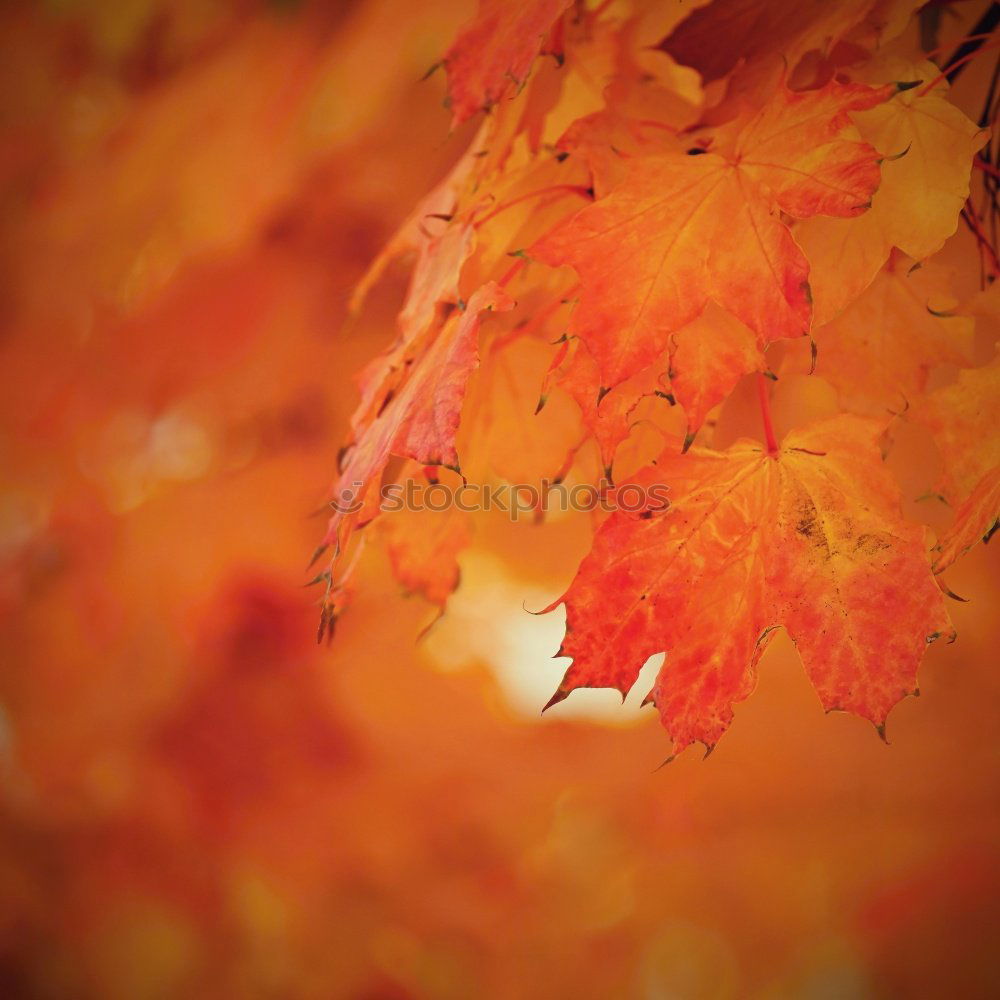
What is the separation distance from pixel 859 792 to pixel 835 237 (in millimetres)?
584

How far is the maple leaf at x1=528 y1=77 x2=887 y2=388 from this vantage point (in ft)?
1.21

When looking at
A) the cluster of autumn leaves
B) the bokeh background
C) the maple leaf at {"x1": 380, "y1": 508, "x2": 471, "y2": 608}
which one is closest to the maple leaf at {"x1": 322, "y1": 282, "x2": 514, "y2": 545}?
the cluster of autumn leaves

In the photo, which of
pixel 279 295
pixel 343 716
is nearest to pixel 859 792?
pixel 343 716

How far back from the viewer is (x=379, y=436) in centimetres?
44

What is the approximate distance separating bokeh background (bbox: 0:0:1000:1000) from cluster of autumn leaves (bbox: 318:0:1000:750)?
414 millimetres

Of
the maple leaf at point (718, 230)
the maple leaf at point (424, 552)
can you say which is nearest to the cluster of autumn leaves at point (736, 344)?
the maple leaf at point (718, 230)

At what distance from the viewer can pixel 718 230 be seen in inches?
15.4

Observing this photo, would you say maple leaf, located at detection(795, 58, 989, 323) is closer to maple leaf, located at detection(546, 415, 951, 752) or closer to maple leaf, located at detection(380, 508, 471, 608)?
maple leaf, located at detection(546, 415, 951, 752)

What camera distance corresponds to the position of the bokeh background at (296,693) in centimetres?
82

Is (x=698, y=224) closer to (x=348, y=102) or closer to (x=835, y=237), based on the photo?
(x=835, y=237)

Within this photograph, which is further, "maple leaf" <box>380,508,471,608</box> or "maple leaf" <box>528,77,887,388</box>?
"maple leaf" <box>380,508,471,608</box>

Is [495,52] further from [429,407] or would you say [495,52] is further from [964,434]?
[964,434]

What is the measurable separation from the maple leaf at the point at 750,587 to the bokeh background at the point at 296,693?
422 millimetres

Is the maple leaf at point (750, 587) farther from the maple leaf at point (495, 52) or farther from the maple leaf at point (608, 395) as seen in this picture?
the maple leaf at point (495, 52)
